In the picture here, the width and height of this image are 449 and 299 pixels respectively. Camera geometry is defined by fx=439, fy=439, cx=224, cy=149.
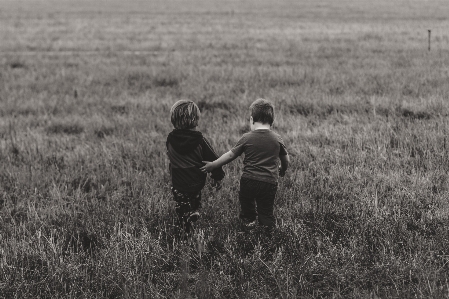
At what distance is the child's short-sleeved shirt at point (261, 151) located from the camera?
3988 millimetres

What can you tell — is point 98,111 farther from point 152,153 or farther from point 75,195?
point 75,195

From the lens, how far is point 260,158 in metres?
4.02

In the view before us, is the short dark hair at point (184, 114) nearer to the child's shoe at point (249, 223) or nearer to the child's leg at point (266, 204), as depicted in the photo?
the child's leg at point (266, 204)

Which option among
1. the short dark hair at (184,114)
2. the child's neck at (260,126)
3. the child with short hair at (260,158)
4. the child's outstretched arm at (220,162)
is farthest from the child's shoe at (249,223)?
the short dark hair at (184,114)

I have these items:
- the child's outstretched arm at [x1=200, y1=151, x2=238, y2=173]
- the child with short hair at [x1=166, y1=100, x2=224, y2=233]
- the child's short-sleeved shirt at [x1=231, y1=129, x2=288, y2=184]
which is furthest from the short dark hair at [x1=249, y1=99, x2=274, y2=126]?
the child with short hair at [x1=166, y1=100, x2=224, y2=233]

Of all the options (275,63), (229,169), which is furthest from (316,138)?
(275,63)

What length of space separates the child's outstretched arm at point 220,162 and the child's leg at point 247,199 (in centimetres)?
25

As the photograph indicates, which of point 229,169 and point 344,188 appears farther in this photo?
point 229,169

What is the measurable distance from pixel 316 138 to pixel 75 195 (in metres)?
3.68

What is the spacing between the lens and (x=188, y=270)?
3541 millimetres

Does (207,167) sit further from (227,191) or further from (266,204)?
(227,191)

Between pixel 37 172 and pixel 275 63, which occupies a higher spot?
pixel 275 63

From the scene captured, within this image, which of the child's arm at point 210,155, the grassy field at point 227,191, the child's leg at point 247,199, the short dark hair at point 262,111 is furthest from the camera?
the child's arm at point 210,155

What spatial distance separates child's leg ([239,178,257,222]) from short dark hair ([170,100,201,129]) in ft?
2.39
